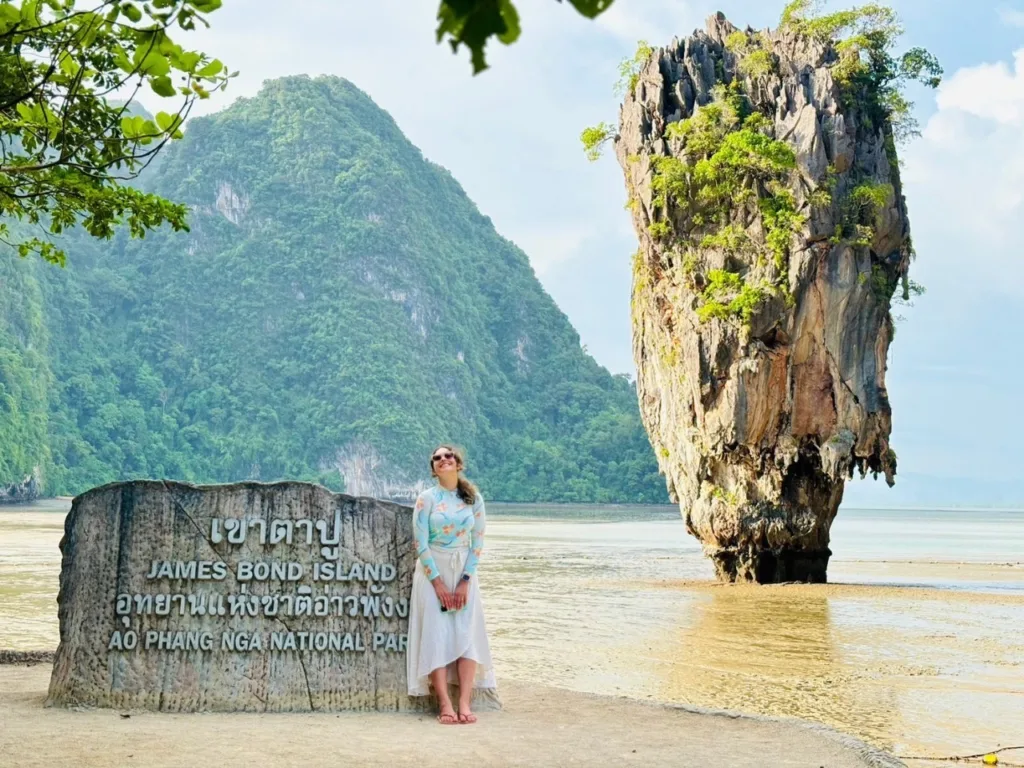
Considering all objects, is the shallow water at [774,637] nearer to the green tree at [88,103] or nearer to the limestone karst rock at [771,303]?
the limestone karst rock at [771,303]

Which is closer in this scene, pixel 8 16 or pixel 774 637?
pixel 8 16

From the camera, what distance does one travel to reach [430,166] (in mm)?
130250

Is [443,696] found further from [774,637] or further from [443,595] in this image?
[774,637]

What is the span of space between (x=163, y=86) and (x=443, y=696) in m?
3.65

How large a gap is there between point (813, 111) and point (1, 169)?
1787 centimetres

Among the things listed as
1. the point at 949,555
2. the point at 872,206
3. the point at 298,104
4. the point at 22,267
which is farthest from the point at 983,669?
the point at 298,104

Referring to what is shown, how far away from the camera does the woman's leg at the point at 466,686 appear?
253 inches

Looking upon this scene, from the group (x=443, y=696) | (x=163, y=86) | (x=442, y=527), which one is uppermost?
(x=163, y=86)

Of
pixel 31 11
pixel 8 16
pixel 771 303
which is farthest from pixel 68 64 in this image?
pixel 771 303

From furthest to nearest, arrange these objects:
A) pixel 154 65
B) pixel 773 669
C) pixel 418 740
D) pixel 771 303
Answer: pixel 771 303 < pixel 773 669 < pixel 418 740 < pixel 154 65

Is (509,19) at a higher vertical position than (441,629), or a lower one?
higher

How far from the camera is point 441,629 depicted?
21.4 feet

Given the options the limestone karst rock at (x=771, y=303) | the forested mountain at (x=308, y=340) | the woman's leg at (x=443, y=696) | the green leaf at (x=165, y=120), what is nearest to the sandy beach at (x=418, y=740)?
the woman's leg at (x=443, y=696)

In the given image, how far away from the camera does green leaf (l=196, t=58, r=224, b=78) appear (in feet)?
16.5
